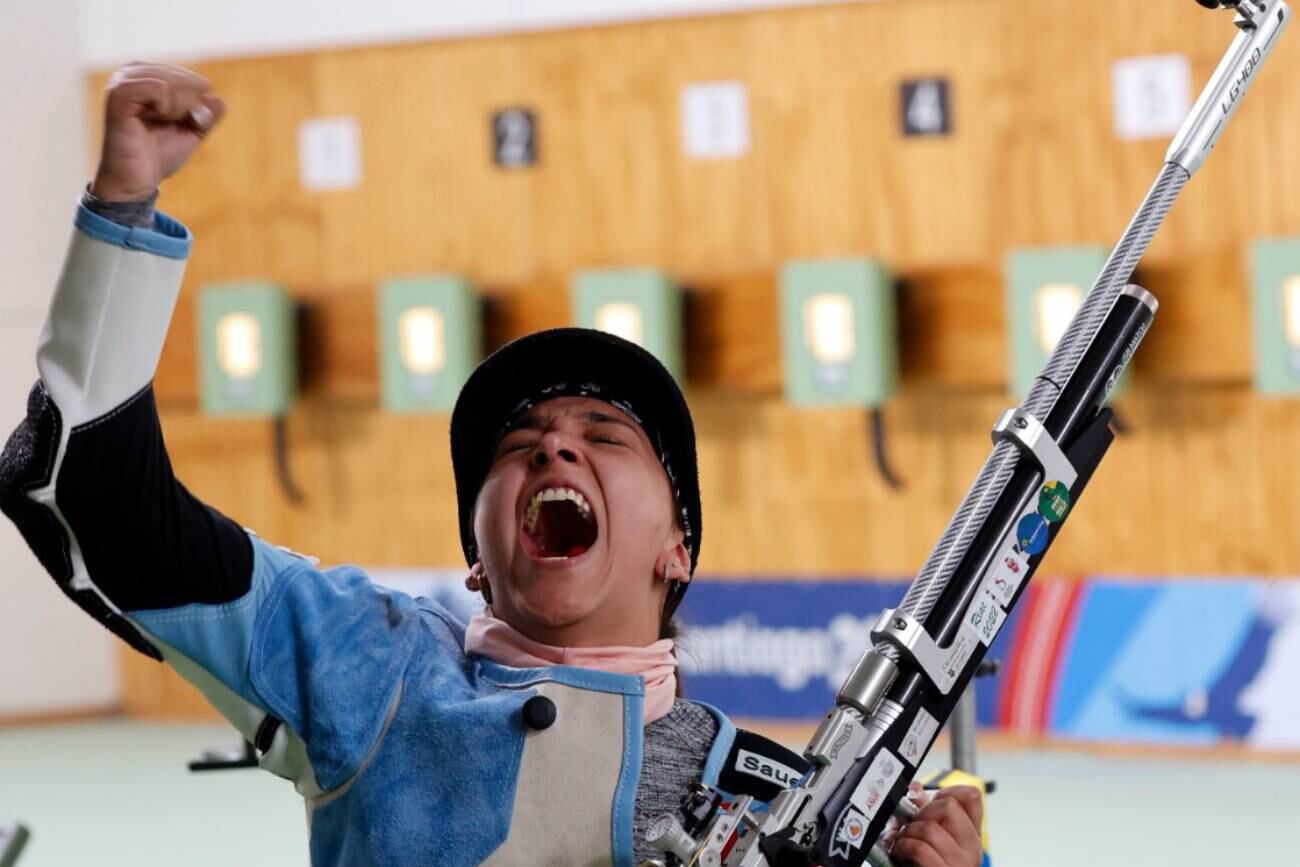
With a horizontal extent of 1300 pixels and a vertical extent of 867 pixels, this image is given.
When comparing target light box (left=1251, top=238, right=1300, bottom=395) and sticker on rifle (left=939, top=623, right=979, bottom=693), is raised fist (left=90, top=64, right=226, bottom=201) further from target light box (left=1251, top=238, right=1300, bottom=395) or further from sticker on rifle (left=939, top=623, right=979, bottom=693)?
target light box (left=1251, top=238, right=1300, bottom=395)

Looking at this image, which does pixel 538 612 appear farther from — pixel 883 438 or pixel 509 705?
pixel 883 438

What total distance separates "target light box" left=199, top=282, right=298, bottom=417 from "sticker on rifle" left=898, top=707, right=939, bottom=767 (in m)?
3.91

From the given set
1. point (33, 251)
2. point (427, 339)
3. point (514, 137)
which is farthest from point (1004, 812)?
point (33, 251)

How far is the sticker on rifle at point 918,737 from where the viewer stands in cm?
139

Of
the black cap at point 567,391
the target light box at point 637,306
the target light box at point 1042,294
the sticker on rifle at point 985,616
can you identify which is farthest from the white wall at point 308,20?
the sticker on rifle at point 985,616

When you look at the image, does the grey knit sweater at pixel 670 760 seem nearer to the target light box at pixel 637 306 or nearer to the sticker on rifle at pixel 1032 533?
the sticker on rifle at pixel 1032 533

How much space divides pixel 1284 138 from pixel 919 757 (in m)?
3.34

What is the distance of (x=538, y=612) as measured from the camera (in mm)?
1565

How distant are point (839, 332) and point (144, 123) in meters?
3.40

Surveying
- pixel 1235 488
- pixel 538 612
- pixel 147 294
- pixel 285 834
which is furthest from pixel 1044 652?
pixel 147 294

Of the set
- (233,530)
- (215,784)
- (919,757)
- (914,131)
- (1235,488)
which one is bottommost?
(215,784)

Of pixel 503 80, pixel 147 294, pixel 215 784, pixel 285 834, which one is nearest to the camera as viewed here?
pixel 147 294

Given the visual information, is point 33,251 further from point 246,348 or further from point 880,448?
point 880,448

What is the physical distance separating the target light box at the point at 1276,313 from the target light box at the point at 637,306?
1.44 meters
